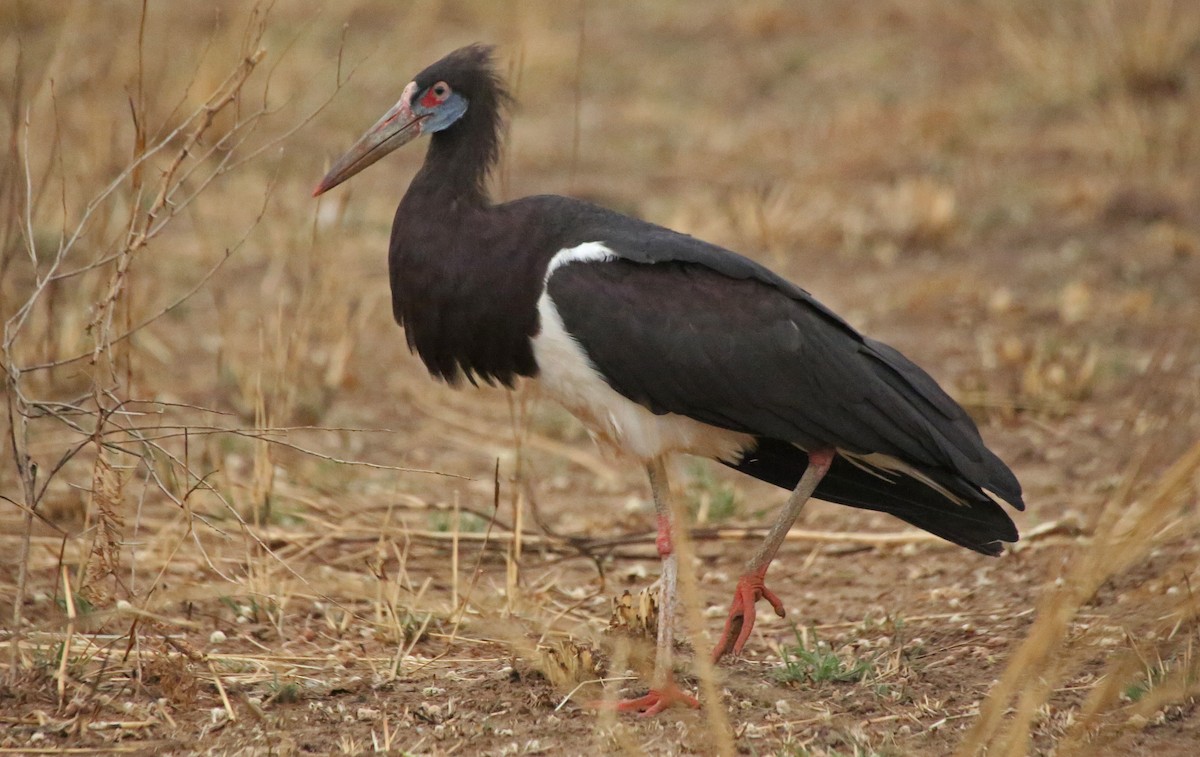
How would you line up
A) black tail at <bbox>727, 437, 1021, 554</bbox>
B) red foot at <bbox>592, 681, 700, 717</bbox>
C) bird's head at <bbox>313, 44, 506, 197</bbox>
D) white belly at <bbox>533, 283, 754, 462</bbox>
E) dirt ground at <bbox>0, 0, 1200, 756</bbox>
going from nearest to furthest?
dirt ground at <bbox>0, 0, 1200, 756</bbox> < red foot at <bbox>592, 681, 700, 717</bbox> < white belly at <bbox>533, 283, 754, 462</bbox> < black tail at <bbox>727, 437, 1021, 554</bbox> < bird's head at <bbox>313, 44, 506, 197</bbox>

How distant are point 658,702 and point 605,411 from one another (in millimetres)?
754

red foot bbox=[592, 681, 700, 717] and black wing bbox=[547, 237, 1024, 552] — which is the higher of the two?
black wing bbox=[547, 237, 1024, 552]

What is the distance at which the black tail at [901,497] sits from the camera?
4.09 metres

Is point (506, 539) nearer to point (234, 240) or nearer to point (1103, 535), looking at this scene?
point (1103, 535)

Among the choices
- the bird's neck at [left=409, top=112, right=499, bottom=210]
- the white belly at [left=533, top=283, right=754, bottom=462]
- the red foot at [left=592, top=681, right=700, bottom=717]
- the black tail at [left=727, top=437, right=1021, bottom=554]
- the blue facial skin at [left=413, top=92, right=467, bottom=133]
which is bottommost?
the red foot at [left=592, top=681, right=700, bottom=717]

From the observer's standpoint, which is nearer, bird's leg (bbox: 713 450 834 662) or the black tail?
bird's leg (bbox: 713 450 834 662)

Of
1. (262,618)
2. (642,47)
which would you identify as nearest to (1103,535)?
(262,618)

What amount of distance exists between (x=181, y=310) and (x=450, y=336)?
381 cm

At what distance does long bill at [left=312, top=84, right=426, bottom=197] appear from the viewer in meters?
4.23

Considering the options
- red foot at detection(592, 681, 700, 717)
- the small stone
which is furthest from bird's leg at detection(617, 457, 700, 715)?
the small stone

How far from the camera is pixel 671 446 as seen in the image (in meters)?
4.02

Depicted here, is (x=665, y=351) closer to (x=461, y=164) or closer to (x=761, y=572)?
(x=761, y=572)

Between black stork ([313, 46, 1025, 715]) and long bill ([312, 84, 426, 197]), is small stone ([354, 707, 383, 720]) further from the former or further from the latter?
long bill ([312, 84, 426, 197])

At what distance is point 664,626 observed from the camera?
12.6ft
